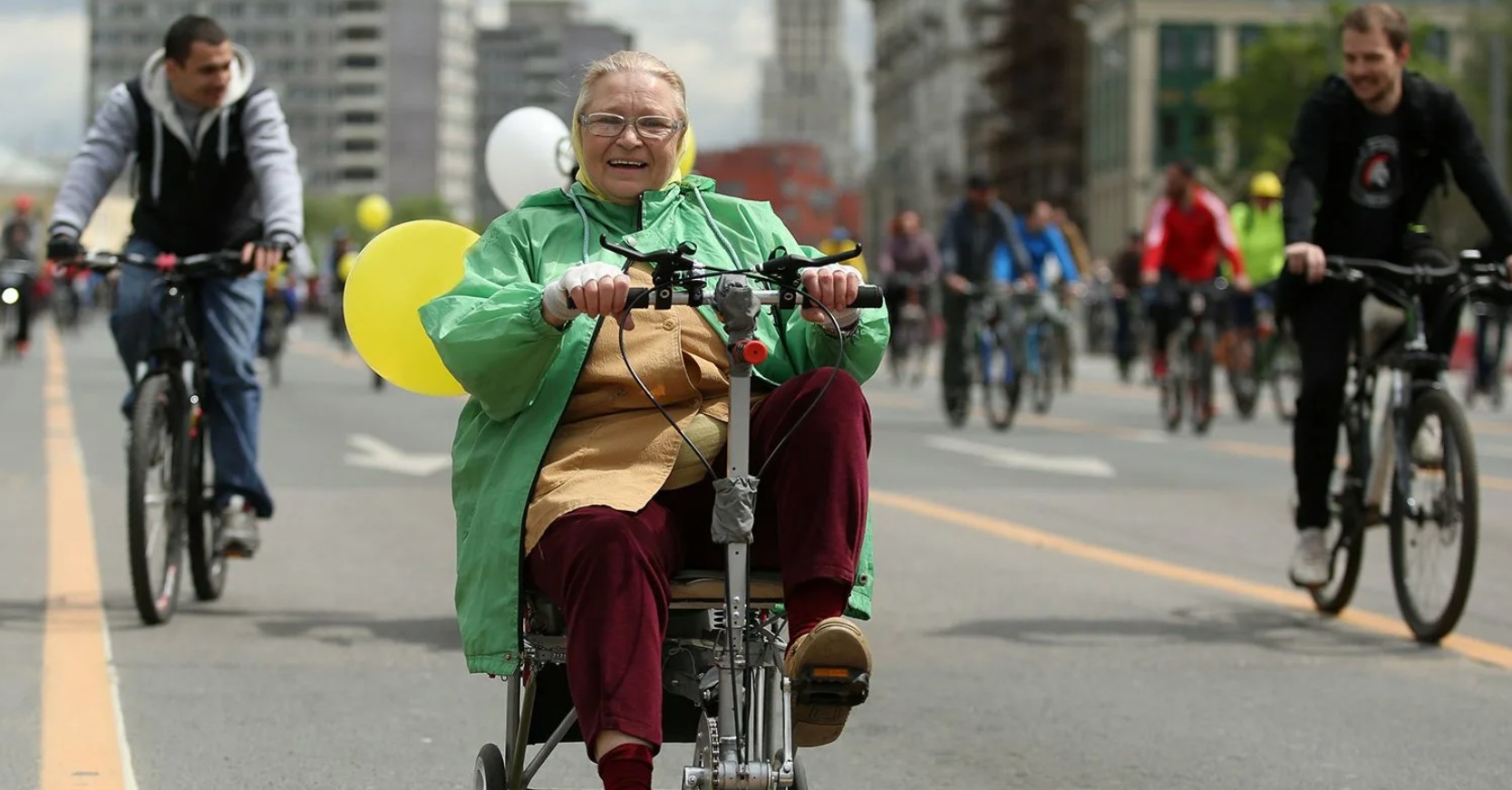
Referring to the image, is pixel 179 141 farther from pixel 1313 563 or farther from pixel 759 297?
pixel 759 297

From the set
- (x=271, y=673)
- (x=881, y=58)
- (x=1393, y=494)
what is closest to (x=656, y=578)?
(x=271, y=673)

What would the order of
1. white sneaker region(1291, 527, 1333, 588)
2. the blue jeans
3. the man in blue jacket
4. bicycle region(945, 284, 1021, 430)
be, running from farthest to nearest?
the man in blue jacket
bicycle region(945, 284, 1021, 430)
the blue jeans
white sneaker region(1291, 527, 1333, 588)

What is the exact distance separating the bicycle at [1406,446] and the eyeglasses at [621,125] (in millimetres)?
3517

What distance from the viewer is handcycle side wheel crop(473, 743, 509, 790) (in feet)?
15.0

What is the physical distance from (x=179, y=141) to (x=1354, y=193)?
3627 mm

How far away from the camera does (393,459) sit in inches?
613

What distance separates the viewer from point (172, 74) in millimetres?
8281

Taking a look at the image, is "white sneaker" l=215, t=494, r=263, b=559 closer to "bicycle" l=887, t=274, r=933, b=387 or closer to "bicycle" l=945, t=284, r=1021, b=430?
"bicycle" l=945, t=284, r=1021, b=430

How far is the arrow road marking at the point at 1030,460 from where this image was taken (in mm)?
15078

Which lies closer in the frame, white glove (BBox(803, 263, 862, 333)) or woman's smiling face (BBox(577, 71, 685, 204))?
white glove (BBox(803, 263, 862, 333))

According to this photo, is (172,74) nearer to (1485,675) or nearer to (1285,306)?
(1285,306)

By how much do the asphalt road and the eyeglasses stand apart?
1558mm

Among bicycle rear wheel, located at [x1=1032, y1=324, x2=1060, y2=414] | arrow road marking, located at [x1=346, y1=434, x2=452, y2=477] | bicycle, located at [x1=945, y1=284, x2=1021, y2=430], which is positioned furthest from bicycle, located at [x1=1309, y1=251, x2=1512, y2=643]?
bicycle rear wheel, located at [x1=1032, y1=324, x2=1060, y2=414]

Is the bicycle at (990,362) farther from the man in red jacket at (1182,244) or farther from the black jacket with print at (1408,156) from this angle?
the black jacket with print at (1408,156)
